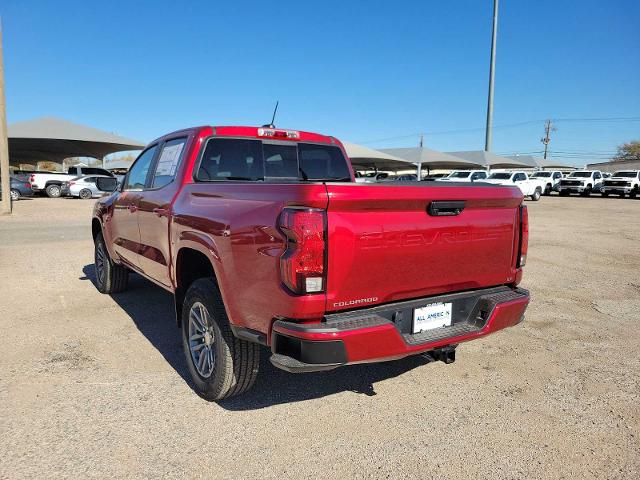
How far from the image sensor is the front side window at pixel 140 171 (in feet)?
15.0

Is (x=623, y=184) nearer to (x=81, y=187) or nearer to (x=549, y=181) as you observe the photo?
(x=549, y=181)

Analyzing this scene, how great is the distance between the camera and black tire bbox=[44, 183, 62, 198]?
27688 millimetres

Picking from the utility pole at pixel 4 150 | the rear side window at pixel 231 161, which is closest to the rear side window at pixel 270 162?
the rear side window at pixel 231 161

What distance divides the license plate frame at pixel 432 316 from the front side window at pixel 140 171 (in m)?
3.02

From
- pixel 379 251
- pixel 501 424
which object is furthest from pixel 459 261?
pixel 501 424

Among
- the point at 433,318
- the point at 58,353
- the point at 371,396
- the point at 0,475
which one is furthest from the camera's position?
the point at 58,353

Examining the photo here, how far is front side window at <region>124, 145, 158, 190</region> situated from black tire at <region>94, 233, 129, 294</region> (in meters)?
1.17

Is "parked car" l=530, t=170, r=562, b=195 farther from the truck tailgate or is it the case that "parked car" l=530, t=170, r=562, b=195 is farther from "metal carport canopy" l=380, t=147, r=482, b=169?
the truck tailgate

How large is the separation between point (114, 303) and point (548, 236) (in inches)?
430

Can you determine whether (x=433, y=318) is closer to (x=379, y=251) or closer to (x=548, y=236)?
(x=379, y=251)

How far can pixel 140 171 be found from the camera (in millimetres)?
4816

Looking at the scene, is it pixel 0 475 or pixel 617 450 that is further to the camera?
pixel 617 450

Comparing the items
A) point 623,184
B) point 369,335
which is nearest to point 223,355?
point 369,335

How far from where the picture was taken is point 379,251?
249cm
